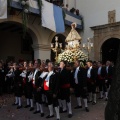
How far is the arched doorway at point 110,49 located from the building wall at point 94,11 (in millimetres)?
1129

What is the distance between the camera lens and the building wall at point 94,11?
53.7 feet

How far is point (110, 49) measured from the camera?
1797cm

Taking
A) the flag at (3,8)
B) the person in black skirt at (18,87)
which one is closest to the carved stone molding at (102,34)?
the flag at (3,8)

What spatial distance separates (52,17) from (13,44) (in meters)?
4.58

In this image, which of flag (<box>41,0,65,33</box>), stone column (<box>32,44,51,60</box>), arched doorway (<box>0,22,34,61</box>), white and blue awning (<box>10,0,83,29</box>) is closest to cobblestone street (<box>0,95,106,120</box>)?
white and blue awning (<box>10,0,83,29</box>)

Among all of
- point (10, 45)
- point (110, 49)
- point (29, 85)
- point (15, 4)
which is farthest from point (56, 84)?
point (110, 49)

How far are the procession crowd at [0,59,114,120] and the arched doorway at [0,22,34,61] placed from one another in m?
6.31

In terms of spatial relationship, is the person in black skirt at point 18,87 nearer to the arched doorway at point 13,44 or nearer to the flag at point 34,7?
the flag at point 34,7

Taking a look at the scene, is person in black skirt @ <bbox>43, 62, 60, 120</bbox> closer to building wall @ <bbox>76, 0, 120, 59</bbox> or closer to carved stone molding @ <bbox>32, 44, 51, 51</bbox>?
carved stone molding @ <bbox>32, 44, 51, 51</bbox>

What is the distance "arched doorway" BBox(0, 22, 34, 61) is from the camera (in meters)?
17.4

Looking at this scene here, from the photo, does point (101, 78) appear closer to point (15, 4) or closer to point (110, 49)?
point (15, 4)

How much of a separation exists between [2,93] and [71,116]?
5.39 meters

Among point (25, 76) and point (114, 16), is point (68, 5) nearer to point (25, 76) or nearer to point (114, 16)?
point (114, 16)

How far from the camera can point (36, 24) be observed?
15109mm
